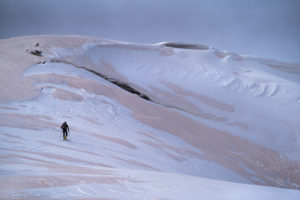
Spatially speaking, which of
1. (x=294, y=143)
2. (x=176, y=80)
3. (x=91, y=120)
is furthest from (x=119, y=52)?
(x=294, y=143)

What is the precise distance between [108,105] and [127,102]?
1290 mm

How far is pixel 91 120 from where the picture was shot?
12.3 m

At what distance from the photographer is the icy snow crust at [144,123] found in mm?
4023

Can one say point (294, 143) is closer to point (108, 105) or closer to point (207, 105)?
point (207, 105)

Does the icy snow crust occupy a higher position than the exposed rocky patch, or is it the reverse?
the exposed rocky patch

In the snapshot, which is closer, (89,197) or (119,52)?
(89,197)

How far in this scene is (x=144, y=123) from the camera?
44.5ft

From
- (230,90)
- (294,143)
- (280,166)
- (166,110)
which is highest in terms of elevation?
(230,90)

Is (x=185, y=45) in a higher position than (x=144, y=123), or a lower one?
higher

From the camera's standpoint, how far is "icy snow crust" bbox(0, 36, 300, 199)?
4023 mm

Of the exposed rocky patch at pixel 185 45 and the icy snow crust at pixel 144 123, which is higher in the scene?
the exposed rocky patch at pixel 185 45

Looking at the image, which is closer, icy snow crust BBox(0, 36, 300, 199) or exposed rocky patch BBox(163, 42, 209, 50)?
icy snow crust BBox(0, 36, 300, 199)

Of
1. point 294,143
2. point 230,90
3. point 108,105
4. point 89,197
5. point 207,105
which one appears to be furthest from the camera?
point 230,90

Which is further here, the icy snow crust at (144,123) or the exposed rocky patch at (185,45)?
the exposed rocky patch at (185,45)
